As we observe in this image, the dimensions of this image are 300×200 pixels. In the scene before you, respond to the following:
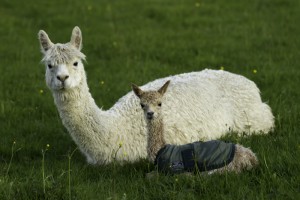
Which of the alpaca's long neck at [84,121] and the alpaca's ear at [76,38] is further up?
the alpaca's ear at [76,38]

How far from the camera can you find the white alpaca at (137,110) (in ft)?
22.9

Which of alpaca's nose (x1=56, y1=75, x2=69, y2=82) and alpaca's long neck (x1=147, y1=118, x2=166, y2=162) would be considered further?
alpaca's nose (x1=56, y1=75, x2=69, y2=82)

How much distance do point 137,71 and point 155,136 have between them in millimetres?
5185

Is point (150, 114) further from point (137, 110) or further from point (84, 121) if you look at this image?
point (137, 110)

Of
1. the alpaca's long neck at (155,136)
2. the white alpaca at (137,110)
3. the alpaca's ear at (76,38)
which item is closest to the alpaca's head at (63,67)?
the white alpaca at (137,110)

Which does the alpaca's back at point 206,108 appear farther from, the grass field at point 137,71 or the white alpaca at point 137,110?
the grass field at point 137,71

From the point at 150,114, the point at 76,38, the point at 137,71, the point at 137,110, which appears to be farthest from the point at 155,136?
the point at 137,71

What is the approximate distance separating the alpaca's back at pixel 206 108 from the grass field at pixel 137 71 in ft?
1.12

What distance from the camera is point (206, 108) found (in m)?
8.04

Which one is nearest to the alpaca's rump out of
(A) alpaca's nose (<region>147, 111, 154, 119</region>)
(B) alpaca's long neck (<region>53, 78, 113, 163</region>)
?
(A) alpaca's nose (<region>147, 111, 154, 119</region>)

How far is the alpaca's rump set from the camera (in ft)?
19.3

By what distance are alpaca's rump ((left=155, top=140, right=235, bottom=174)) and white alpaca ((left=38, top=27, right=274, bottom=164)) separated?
1.18m

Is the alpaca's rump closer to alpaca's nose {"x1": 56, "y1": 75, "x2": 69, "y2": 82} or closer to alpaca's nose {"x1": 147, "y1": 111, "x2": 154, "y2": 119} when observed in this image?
alpaca's nose {"x1": 147, "y1": 111, "x2": 154, "y2": 119}

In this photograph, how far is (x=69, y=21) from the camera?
14.6 metres
